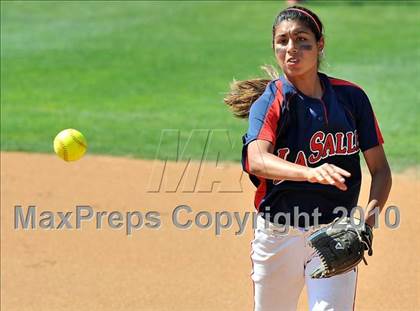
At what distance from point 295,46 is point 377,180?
29.8 inches

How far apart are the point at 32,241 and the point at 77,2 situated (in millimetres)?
14770

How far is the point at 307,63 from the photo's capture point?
4137 millimetres

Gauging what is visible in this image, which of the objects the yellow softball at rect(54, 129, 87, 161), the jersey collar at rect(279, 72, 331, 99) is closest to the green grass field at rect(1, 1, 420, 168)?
the yellow softball at rect(54, 129, 87, 161)

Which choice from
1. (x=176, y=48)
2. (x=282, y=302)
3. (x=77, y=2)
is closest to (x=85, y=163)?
(x=282, y=302)

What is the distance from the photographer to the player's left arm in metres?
4.13

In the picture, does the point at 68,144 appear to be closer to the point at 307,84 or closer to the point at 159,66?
the point at 307,84

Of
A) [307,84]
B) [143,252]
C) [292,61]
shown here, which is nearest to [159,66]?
[143,252]

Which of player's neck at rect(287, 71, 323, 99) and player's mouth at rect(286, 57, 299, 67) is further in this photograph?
player's neck at rect(287, 71, 323, 99)

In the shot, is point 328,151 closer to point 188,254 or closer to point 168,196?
point 188,254

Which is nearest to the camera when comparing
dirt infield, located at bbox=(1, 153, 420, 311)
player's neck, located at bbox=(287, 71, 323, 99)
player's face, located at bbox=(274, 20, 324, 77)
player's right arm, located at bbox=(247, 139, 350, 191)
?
player's right arm, located at bbox=(247, 139, 350, 191)

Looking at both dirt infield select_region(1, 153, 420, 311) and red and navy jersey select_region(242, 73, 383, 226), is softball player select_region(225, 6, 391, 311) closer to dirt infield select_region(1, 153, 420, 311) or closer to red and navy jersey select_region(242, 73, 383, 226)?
red and navy jersey select_region(242, 73, 383, 226)

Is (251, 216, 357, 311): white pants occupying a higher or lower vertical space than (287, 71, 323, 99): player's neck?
lower

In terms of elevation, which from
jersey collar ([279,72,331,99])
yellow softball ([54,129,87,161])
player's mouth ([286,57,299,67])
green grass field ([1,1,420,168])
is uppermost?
player's mouth ([286,57,299,67])

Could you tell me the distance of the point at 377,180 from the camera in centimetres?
422
